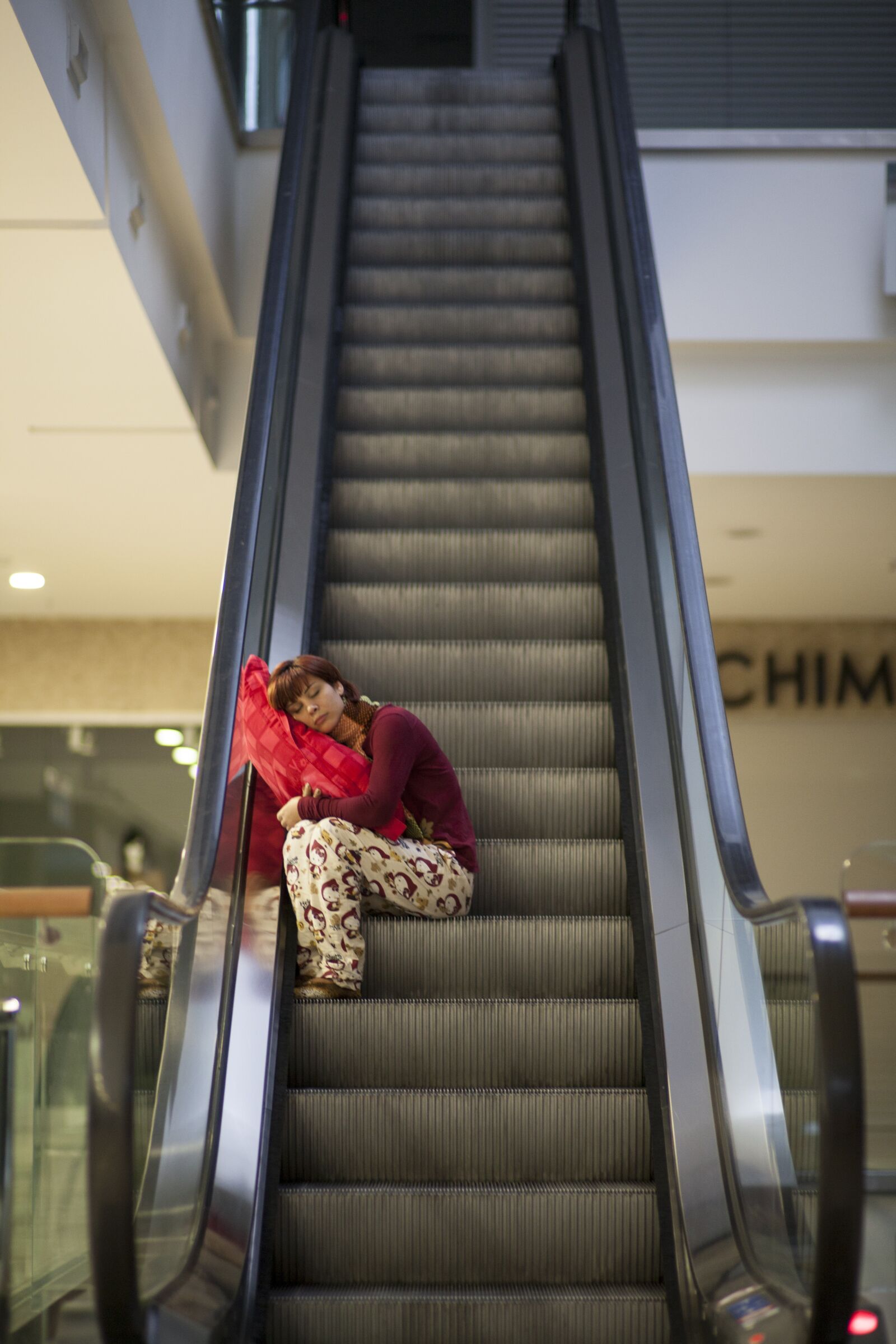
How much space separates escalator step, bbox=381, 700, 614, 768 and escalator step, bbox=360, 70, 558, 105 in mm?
4248

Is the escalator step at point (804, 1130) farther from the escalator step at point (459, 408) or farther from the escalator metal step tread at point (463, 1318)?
the escalator step at point (459, 408)

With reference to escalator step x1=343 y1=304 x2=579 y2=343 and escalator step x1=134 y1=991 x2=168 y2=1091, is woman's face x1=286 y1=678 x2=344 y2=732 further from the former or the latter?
escalator step x1=343 y1=304 x2=579 y2=343

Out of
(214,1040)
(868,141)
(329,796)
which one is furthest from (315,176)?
(214,1040)

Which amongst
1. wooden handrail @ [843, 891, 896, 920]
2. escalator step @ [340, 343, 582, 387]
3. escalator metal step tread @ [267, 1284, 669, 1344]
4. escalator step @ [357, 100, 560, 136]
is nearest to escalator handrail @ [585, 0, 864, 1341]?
wooden handrail @ [843, 891, 896, 920]

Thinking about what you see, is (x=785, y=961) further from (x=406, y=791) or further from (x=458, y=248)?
(x=458, y=248)

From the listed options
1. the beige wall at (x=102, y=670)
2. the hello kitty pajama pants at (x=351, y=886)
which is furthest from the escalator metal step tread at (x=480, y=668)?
the beige wall at (x=102, y=670)

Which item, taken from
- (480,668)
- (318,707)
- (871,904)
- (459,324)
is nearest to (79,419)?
(459,324)

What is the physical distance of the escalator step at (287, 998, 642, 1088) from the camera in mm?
3084

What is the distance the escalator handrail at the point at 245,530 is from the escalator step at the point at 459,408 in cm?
49

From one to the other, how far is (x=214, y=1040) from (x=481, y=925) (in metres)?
0.84

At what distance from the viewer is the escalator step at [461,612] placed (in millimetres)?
4395

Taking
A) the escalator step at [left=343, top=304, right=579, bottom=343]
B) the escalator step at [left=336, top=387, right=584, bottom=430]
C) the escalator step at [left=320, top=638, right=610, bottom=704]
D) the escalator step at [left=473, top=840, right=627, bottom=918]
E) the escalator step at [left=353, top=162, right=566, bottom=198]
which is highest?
the escalator step at [left=353, top=162, right=566, bottom=198]

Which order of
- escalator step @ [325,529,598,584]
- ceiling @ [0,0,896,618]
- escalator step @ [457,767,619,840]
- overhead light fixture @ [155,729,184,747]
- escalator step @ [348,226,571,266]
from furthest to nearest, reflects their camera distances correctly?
1. overhead light fixture @ [155,729,184,747]
2. escalator step @ [348,226,571,266]
3. escalator step @ [325,529,598,584]
4. ceiling @ [0,0,896,618]
5. escalator step @ [457,767,619,840]

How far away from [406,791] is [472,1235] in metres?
1.15
